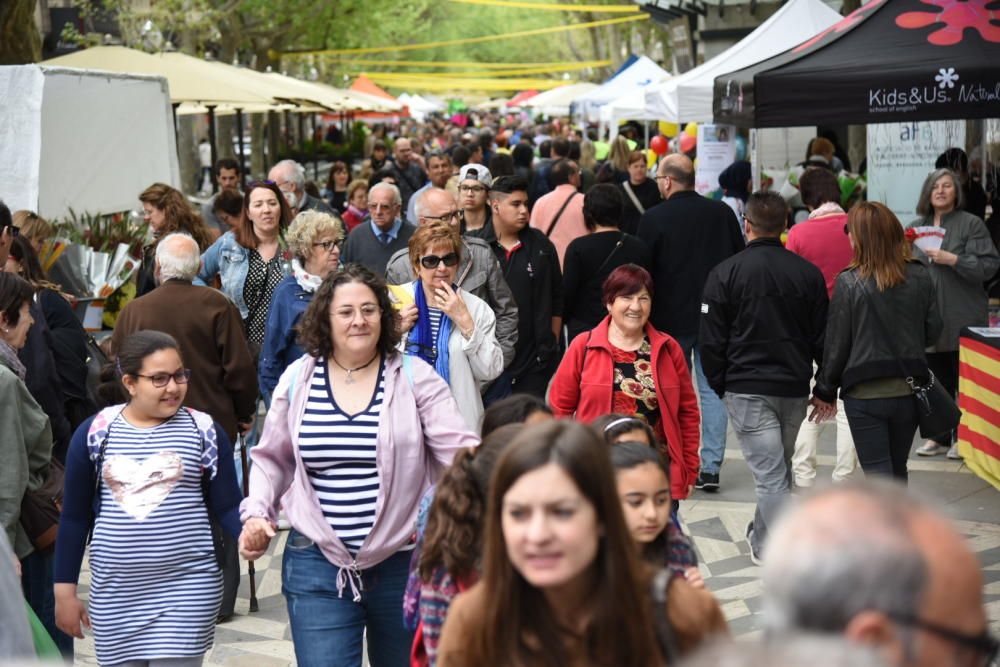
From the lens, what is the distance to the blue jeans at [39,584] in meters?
5.36

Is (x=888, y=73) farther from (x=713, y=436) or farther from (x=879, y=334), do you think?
(x=713, y=436)

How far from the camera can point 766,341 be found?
22.7ft

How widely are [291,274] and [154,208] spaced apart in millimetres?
2560

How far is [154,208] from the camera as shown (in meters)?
9.33

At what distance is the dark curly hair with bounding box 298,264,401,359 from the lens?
4.72 meters

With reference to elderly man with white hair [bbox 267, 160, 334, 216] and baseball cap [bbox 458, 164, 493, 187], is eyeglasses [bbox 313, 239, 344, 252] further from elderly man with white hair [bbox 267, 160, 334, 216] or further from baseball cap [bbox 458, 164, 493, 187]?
elderly man with white hair [bbox 267, 160, 334, 216]

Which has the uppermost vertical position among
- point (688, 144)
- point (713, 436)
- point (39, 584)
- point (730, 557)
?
point (688, 144)

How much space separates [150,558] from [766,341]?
11.3 ft

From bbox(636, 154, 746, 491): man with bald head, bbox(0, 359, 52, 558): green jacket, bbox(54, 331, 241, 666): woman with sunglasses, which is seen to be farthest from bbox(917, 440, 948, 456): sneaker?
bbox(0, 359, 52, 558): green jacket

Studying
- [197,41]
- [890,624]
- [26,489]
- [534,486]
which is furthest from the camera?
[197,41]

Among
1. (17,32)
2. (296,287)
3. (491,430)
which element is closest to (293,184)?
(296,287)

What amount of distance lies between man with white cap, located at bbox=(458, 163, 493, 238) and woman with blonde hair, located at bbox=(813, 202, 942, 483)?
2560mm

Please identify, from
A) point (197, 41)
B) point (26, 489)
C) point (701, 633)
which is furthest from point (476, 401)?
point (197, 41)

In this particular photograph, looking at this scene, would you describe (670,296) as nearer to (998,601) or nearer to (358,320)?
(998,601)
